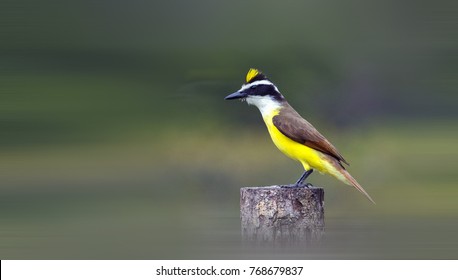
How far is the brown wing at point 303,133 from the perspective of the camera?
6309mm

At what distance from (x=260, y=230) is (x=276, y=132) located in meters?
1.11

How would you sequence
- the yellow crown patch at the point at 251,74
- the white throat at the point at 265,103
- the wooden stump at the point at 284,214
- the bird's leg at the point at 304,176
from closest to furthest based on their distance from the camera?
1. the wooden stump at the point at 284,214
2. the bird's leg at the point at 304,176
3. the yellow crown patch at the point at 251,74
4. the white throat at the point at 265,103

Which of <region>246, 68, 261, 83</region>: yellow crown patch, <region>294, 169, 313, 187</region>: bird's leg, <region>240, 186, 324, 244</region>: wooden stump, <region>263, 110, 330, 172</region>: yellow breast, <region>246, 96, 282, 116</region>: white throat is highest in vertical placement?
<region>246, 68, 261, 83</region>: yellow crown patch

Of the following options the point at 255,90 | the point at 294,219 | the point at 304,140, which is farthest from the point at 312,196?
the point at 255,90

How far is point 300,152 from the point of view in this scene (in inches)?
253

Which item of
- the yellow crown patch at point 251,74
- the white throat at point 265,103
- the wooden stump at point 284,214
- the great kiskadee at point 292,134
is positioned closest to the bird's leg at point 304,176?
the great kiskadee at point 292,134

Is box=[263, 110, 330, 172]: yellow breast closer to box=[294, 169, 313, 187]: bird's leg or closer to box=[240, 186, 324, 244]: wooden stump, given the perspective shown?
→ box=[294, 169, 313, 187]: bird's leg

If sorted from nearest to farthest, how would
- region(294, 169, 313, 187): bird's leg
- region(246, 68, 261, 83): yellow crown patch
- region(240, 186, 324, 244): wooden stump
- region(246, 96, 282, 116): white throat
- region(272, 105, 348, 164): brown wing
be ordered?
region(240, 186, 324, 244): wooden stump < region(272, 105, 348, 164): brown wing < region(294, 169, 313, 187): bird's leg < region(246, 68, 261, 83): yellow crown patch < region(246, 96, 282, 116): white throat

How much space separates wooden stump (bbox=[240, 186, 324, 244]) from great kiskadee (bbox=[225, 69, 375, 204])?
53cm

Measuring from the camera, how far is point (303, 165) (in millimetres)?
6520

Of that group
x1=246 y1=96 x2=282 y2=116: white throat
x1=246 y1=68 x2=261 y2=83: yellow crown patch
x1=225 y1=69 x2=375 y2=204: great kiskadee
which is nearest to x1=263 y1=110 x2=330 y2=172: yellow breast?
x1=225 y1=69 x2=375 y2=204: great kiskadee

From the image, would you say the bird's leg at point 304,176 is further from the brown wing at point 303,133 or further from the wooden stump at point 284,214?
the wooden stump at point 284,214

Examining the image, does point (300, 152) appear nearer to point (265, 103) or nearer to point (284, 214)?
point (265, 103)

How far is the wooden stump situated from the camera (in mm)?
5770
